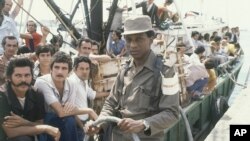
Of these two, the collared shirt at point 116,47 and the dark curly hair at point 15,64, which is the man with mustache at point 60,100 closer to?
the dark curly hair at point 15,64

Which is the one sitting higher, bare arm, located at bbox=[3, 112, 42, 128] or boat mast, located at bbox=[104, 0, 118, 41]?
boat mast, located at bbox=[104, 0, 118, 41]

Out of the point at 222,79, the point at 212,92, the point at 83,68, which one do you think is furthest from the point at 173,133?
the point at 222,79

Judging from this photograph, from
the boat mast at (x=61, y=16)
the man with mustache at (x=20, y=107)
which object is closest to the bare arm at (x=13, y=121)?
the man with mustache at (x=20, y=107)

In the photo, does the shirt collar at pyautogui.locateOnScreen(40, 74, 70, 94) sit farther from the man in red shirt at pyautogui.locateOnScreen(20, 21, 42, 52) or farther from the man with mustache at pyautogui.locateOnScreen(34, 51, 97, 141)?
the man in red shirt at pyautogui.locateOnScreen(20, 21, 42, 52)

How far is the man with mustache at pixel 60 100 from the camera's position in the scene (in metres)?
4.17

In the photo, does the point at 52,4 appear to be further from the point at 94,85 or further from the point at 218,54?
the point at 218,54

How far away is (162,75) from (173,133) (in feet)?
14.4

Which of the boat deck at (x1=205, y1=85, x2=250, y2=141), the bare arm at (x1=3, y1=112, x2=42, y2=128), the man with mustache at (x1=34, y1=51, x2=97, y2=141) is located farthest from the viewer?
the boat deck at (x1=205, y1=85, x2=250, y2=141)

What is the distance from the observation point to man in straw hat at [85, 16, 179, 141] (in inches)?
113

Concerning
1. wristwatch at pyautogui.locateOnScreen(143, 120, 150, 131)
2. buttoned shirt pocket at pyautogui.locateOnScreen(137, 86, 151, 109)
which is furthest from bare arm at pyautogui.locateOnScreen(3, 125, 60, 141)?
wristwatch at pyautogui.locateOnScreen(143, 120, 150, 131)

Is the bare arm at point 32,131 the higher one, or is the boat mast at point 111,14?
the boat mast at point 111,14

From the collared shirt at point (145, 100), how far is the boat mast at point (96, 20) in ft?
19.6

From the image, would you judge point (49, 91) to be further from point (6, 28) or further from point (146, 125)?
point (6, 28)

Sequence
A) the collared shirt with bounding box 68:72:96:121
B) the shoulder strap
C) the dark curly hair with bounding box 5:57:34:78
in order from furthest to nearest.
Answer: the collared shirt with bounding box 68:72:96:121 < the dark curly hair with bounding box 5:57:34:78 < the shoulder strap
